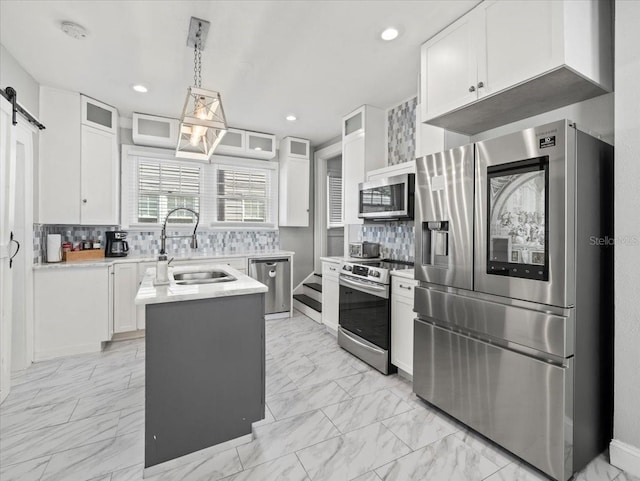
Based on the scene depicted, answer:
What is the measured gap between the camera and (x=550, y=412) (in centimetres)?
161

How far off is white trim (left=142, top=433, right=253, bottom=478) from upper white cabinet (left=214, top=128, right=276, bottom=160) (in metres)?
3.70

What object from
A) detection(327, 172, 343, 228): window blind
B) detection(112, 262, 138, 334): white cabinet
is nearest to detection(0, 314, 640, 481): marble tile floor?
detection(112, 262, 138, 334): white cabinet

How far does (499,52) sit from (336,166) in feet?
12.1

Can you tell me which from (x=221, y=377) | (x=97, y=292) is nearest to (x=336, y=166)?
(x=97, y=292)

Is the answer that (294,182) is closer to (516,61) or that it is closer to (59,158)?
(59,158)

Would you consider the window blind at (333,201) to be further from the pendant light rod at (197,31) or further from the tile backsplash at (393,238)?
the pendant light rod at (197,31)

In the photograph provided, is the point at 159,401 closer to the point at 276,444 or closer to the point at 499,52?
the point at 276,444

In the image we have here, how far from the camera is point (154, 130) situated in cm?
407

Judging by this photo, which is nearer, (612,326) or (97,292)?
(612,326)

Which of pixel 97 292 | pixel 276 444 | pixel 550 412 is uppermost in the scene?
pixel 97 292

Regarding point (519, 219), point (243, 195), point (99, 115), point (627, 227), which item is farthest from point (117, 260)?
point (627, 227)

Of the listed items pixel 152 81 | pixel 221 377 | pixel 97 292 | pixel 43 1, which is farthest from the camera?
pixel 97 292

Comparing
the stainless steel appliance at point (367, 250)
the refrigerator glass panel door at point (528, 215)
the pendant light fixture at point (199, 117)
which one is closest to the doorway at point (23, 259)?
the pendant light fixture at point (199, 117)

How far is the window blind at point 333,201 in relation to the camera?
544cm
